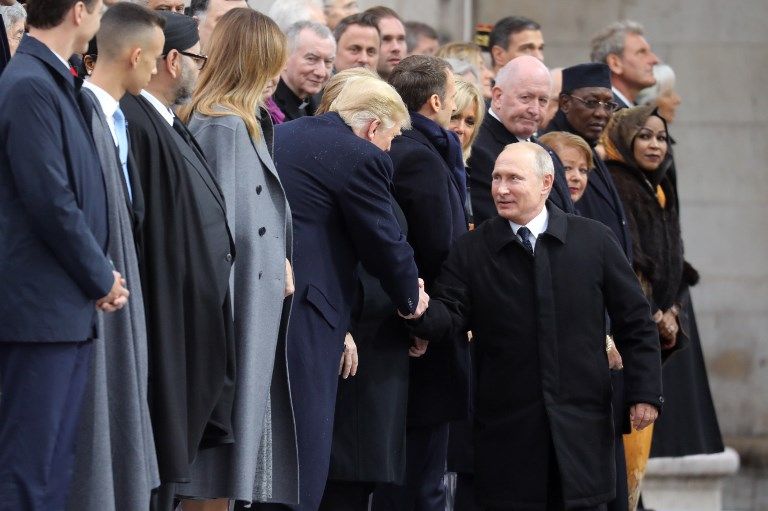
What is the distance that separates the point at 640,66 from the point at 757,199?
11.0ft

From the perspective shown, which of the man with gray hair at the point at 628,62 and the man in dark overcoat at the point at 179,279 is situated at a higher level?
the man with gray hair at the point at 628,62

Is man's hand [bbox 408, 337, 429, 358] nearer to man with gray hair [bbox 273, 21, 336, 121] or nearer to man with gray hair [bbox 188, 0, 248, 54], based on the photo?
man with gray hair [bbox 273, 21, 336, 121]

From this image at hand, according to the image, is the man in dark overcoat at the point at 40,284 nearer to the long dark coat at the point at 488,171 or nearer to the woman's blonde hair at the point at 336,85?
the woman's blonde hair at the point at 336,85

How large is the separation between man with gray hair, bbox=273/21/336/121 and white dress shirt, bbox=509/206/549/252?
48.6 inches

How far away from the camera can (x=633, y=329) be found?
6418mm

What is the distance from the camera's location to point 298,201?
594 cm

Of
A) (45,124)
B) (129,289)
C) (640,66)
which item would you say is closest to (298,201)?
(129,289)

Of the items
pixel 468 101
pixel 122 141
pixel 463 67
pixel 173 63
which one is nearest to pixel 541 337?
pixel 468 101

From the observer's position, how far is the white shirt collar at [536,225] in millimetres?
6391

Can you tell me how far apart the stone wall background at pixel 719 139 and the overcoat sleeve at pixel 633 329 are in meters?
6.12

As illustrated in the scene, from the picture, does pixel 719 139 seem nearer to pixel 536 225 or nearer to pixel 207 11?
pixel 207 11

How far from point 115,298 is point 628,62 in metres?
5.40

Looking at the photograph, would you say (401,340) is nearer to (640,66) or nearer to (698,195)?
(640,66)

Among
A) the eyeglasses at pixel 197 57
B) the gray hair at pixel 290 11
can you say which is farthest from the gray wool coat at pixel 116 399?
the gray hair at pixel 290 11
